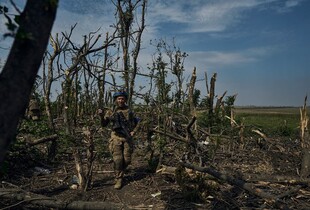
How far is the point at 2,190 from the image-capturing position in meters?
5.14

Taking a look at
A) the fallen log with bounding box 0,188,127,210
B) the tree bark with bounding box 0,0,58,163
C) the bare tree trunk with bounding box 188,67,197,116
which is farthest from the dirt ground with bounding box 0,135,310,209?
the tree bark with bounding box 0,0,58,163

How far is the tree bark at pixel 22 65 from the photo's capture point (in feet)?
7.23

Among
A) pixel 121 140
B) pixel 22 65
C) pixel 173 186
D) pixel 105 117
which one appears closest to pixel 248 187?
pixel 173 186

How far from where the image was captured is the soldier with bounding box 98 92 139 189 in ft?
20.9

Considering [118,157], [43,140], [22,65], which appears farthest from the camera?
[43,140]

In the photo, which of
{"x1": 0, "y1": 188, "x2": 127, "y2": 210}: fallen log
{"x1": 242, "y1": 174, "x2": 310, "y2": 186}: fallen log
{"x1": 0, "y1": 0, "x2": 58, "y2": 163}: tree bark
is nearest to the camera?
{"x1": 0, "y1": 0, "x2": 58, "y2": 163}: tree bark

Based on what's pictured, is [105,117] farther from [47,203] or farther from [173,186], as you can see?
[47,203]

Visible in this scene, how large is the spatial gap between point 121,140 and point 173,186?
1235 mm

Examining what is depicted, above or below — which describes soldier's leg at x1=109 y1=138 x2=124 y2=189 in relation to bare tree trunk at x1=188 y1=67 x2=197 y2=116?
below

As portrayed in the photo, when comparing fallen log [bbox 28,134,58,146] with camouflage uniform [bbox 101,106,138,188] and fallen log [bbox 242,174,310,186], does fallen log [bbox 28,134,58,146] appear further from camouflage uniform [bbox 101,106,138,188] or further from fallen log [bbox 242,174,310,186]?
fallen log [bbox 242,174,310,186]

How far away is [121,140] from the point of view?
6449mm

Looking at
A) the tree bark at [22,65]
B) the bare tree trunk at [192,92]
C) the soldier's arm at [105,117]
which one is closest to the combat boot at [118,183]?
the soldier's arm at [105,117]

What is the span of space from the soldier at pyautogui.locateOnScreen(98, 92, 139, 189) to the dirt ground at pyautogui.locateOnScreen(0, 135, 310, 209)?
41 cm

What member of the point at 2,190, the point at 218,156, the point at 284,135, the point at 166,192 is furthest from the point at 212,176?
the point at 284,135
